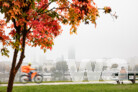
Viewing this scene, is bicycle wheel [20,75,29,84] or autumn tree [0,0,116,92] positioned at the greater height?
autumn tree [0,0,116,92]

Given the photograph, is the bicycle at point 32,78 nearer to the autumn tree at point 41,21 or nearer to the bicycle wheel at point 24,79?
the bicycle wheel at point 24,79

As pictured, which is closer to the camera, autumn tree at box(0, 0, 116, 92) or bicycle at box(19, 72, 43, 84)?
autumn tree at box(0, 0, 116, 92)

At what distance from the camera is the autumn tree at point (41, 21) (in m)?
7.18

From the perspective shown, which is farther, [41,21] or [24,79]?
[24,79]

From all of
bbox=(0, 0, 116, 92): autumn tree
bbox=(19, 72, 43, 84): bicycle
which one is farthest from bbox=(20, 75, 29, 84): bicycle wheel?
bbox=(0, 0, 116, 92): autumn tree

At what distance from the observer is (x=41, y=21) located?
8.23m

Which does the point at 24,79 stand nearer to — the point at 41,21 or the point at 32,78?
the point at 32,78

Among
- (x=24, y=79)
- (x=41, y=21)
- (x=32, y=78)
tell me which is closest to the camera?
(x=41, y=21)

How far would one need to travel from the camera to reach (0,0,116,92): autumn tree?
7.18 metres

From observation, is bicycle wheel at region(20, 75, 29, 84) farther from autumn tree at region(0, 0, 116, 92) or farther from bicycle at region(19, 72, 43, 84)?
autumn tree at region(0, 0, 116, 92)

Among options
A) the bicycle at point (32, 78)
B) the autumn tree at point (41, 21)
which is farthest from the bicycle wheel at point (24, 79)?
the autumn tree at point (41, 21)

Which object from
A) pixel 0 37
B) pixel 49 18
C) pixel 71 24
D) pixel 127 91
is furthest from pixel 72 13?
pixel 127 91

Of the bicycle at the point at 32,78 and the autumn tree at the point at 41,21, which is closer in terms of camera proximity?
the autumn tree at the point at 41,21

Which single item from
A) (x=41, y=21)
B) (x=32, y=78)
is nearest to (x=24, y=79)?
(x=32, y=78)
